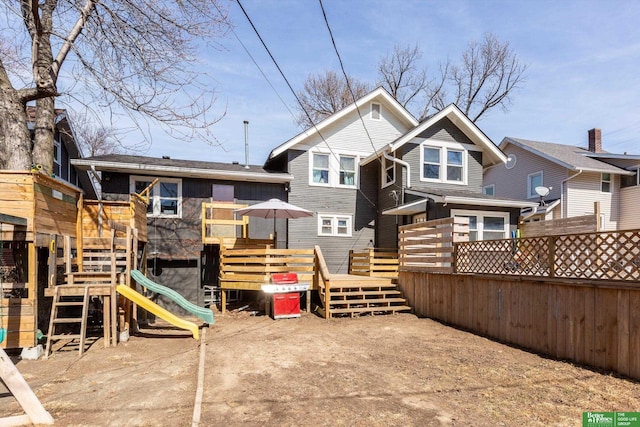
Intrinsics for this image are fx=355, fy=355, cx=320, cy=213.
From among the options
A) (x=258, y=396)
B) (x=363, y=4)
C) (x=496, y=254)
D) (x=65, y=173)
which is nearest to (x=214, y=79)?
(x=363, y=4)

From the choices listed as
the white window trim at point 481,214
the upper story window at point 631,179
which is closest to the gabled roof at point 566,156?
the upper story window at point 631,179

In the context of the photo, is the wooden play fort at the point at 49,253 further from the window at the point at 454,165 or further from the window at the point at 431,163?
the window at the point at 454,165

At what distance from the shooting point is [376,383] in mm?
4863

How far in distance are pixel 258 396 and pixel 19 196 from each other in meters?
5.28

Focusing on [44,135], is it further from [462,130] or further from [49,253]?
[462,130]

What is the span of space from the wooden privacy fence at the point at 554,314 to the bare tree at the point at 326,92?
21.7 meters

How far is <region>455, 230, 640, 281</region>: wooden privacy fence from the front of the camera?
18.5 ft

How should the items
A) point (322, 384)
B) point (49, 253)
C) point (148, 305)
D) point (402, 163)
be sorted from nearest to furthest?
point (322, 384), point (49, 253), point (148, 305), point (402, 163)

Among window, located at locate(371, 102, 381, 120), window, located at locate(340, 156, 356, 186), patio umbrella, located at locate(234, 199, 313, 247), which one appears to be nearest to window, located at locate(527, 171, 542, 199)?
window, located at locate(371, 102, 381, 120)

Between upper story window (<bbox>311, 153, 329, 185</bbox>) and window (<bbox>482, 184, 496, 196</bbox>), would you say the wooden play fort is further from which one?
window (<bbox>482, 184, 496, 196</bbox>)

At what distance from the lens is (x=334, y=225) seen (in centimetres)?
1445

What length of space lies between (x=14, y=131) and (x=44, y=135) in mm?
783

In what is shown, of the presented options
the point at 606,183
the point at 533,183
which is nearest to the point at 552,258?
the point at 533,183

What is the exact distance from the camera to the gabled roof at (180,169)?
11.8 meters
